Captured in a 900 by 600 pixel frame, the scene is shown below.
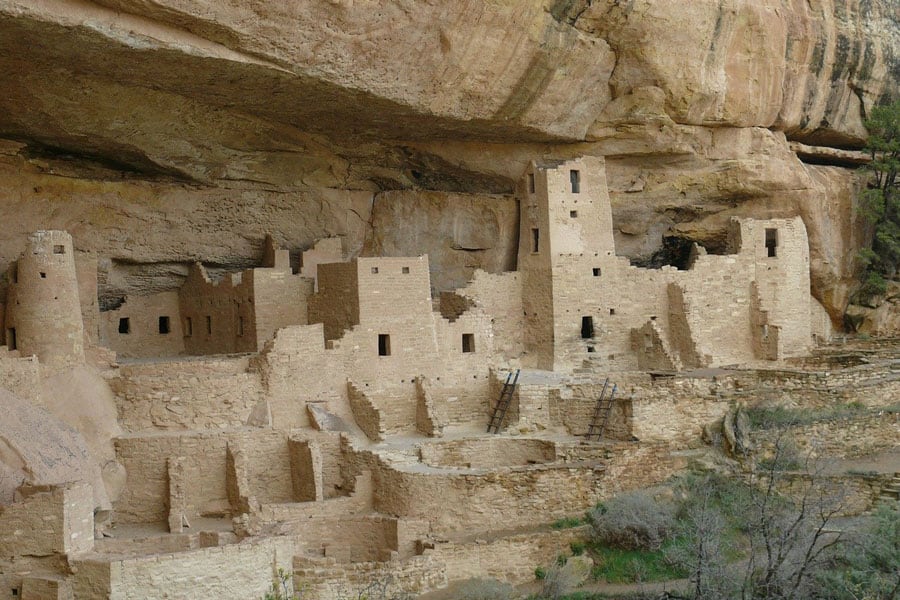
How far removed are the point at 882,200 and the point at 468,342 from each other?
10.1 meters

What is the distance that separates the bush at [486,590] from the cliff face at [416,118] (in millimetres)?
7306

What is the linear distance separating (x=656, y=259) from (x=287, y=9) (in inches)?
470

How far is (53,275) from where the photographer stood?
1861 centimetres

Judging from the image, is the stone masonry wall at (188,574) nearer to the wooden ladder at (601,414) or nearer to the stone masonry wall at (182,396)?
the stone masonry wall at (182,396)

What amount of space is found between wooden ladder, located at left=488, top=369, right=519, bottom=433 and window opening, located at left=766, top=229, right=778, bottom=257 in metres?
6.96

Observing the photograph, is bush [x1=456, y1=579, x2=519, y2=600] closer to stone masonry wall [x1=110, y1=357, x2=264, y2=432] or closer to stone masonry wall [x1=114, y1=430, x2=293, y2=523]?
stone masonry wall [x1=114, y1=430, x2=293, y2=523]

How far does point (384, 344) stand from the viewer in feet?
68.6

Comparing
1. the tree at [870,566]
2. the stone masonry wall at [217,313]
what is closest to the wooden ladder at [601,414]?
the tree at [870,566]

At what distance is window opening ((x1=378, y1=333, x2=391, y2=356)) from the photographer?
20812 mm

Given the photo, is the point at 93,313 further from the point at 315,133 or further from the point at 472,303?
the point at 472,303

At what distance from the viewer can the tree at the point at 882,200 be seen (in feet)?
88.2

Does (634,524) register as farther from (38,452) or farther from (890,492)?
(38,452)

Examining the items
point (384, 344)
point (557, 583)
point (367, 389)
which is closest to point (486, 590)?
point (557, 583)

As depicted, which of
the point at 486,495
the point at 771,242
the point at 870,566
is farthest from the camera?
the point at 771,242
